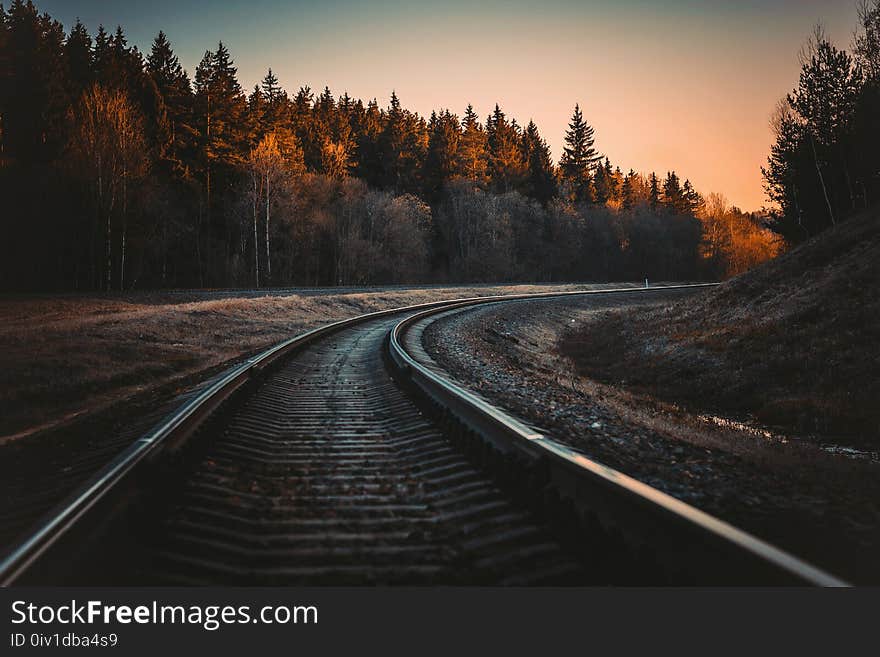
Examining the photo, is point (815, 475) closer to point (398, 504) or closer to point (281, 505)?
point (398, 504)

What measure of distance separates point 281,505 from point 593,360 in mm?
Result: 14184

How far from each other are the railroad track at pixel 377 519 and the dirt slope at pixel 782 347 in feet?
25.8

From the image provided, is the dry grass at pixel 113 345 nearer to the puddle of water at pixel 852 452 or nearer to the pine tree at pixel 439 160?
the puddle of water at pixel 852 452

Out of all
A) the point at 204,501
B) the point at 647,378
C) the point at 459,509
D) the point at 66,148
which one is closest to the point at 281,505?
the point at 204,501

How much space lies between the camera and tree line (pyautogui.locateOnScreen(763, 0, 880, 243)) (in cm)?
2812

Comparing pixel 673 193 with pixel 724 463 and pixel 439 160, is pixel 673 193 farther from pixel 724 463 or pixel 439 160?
pixel 724 463

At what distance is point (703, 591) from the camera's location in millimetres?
1656

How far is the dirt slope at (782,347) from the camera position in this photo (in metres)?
9.30

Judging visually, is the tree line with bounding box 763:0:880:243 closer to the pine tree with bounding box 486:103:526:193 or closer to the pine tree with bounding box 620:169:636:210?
the pine tree with bounding box 486:103:526:193

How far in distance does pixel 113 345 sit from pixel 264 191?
33036 millimetres

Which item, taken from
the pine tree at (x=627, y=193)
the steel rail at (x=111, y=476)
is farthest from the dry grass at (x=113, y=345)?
the pine tree at (x=627, y=193)

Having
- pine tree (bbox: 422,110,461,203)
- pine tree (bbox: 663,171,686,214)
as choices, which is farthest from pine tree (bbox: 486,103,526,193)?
pine tree (bbox: 663,171,686,214)

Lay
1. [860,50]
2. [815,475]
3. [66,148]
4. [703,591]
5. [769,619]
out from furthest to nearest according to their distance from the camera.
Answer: [66,148]
[860,50]
[815,475]
[703,591]
[769,619]

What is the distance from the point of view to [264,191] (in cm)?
4119
